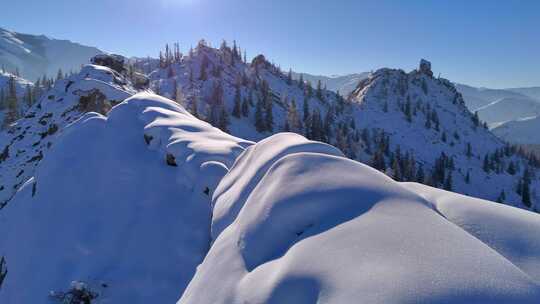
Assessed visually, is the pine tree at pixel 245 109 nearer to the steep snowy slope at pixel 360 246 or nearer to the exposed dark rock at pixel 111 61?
the exposed dark rock at pixel 111 61

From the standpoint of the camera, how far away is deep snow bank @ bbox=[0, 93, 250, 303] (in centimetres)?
984

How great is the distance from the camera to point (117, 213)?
1193 cm

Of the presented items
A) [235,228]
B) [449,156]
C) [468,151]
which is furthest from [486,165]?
[235,228]

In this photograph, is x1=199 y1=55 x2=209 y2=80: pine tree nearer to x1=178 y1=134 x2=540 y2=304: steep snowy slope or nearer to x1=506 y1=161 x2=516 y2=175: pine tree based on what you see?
x1=178 y1=134 x2=540 y2=304: steep snowy slope

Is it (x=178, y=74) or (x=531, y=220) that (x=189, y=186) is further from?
(x=178, y=74)

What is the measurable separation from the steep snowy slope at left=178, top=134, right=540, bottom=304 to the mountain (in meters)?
0.02

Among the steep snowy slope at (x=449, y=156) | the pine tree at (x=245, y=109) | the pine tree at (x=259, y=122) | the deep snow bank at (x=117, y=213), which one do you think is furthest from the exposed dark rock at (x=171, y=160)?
the steep snowy slope at (x=449, y=156)

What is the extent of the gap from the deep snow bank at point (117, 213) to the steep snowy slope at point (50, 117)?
30.0 feet

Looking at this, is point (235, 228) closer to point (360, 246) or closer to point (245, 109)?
point (360, 246)

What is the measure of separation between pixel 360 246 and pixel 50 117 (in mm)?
29347

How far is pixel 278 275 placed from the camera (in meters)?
4.93

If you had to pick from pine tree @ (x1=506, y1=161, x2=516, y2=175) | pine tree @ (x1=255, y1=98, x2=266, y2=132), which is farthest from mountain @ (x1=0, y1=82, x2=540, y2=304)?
pine tree @ (x1=506, y1=161, x2=516, y2=175)

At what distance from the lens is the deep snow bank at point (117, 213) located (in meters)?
9.84

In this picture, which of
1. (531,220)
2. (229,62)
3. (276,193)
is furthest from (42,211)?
(229,62)
